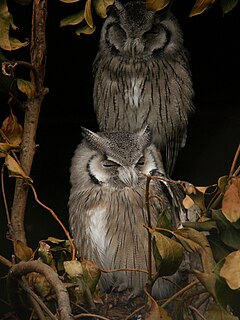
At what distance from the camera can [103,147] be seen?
3.02m

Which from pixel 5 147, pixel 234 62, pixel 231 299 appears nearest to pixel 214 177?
pixel 234 62

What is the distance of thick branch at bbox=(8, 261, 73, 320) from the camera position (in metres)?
2.18

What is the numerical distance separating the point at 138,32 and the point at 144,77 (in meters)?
0.21

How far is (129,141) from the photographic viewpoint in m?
3.01

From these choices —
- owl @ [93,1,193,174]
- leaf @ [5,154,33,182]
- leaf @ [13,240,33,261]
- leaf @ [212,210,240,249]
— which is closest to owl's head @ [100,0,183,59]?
owl @ [93,1,193,174]

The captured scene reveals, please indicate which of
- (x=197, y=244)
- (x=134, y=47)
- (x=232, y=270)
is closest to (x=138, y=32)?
(x=134, y=47)

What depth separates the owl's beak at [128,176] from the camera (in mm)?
2963

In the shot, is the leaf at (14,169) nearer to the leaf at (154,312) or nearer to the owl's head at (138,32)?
the leaf at (154,312)

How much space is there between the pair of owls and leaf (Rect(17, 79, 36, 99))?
0.30 m

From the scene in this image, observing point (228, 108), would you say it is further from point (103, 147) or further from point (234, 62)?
point (103, 147)

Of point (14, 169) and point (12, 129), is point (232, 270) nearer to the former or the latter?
point (14, 169)

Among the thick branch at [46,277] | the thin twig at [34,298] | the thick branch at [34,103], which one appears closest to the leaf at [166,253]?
the thick branch at [46,277]

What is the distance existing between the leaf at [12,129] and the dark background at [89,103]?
101cm

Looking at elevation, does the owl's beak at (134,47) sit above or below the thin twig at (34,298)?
above
